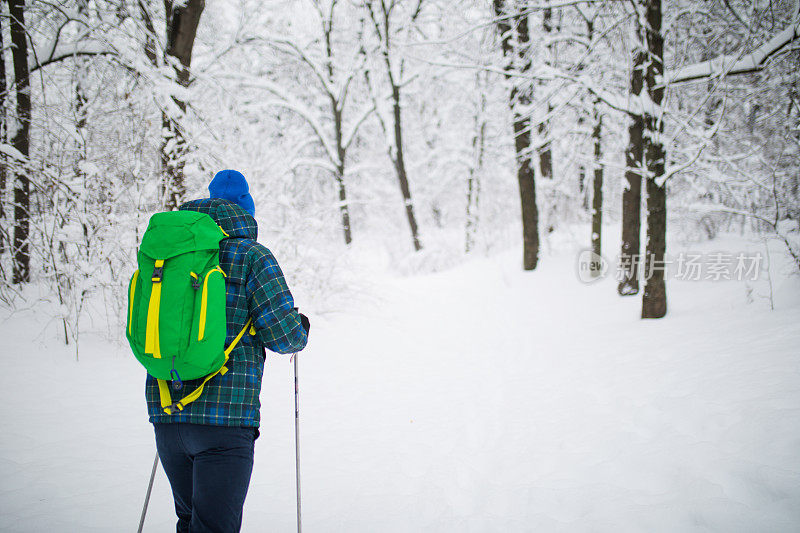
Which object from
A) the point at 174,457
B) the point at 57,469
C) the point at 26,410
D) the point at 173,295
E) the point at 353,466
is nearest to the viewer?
the point at 173,295

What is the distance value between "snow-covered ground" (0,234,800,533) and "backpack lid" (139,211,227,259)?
1.94m

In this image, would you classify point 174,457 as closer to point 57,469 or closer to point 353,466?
point 353,466

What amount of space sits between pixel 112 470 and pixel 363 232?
17.4 metres

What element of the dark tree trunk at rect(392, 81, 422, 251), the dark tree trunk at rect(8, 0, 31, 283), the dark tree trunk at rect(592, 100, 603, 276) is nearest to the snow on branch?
the dark tree trunk at rect(592, 100, 603, 276)

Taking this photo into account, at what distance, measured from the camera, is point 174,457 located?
1743mm

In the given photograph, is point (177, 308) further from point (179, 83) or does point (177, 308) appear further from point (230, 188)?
point (179, 83)

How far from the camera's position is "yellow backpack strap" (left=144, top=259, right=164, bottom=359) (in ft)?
5.24

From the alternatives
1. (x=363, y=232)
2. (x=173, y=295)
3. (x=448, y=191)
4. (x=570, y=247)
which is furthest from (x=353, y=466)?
(x=448, y=191)

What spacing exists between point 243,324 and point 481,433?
262 centimetres

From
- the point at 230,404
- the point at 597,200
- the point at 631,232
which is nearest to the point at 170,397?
the point at 230,404

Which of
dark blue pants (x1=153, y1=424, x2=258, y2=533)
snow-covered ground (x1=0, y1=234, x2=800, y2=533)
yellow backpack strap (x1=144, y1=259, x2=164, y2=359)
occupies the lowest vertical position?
snow-covered ground (x1=0, y1=234, x2=800, y2=533)

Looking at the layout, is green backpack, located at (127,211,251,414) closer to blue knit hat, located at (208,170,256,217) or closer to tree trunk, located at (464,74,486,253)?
blue knit hat, located at (208,170,256,217)

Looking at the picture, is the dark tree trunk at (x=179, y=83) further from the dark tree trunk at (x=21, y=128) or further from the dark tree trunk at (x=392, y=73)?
the dark tree trunk at (x=392, y=73)

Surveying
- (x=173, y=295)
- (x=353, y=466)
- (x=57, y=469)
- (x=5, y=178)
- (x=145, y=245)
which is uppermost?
(x=5, y=178)
